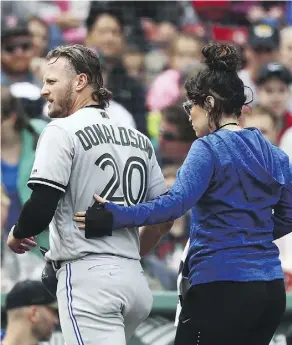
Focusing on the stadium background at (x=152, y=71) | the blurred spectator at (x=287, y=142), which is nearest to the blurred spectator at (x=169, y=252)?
the stadium background at (x=152, y=71)

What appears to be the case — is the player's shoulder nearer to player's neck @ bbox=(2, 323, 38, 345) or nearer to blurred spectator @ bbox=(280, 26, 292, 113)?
player's neck @ bbox=(2, 323, 38, 345)

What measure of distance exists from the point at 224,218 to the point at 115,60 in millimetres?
5588

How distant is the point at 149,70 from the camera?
952cm

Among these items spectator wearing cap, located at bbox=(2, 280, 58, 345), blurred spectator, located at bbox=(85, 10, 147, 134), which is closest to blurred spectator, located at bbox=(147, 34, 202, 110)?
blurred spectator, located at bbox=(85, 10, 147, 134)

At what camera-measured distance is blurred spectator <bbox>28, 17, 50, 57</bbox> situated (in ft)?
30.8

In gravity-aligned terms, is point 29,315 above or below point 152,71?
below

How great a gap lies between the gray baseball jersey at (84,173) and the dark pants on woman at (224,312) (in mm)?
366

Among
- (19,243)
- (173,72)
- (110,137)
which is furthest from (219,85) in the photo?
(173,72)

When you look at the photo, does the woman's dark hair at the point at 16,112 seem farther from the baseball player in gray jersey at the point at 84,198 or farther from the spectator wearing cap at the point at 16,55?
the baseball player in gray jersey at the point at 84,198

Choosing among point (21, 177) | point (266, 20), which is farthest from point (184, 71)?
point (21, 177)

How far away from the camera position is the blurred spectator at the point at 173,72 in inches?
344

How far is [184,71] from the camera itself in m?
8.90

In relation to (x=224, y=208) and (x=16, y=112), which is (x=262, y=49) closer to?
(x=16, y=112)

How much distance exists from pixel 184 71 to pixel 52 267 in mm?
5070
